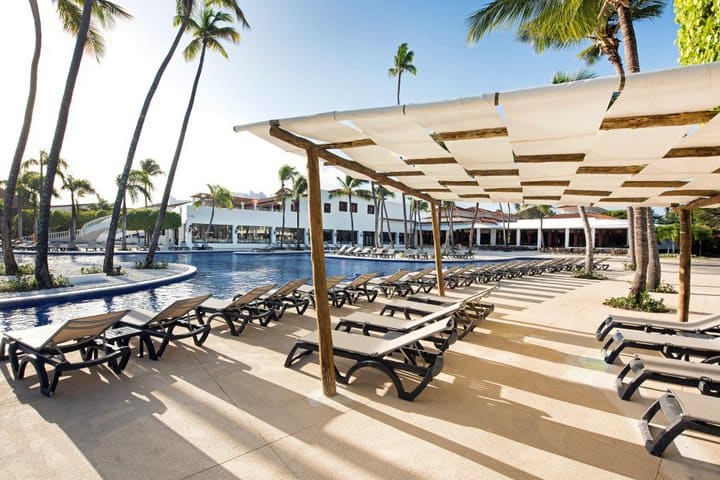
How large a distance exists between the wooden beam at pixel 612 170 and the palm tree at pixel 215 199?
32206 millimetres

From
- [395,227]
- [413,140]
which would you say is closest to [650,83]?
[413,140]

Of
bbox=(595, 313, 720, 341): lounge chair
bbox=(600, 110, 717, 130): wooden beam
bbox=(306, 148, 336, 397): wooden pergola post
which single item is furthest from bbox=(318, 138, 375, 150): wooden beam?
bbox=(595, 313, 720, 341): lounge chair

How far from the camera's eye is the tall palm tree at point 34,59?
1086cm

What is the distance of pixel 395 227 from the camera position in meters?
51.4

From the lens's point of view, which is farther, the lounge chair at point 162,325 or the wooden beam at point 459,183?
the wooden beam at point 459,183

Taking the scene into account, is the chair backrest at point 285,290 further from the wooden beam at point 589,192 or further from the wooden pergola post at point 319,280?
the wooden beam at point 589,192

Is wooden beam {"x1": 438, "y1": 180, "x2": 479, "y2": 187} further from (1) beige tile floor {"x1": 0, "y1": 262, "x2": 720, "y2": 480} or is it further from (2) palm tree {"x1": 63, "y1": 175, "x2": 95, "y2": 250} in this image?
(2) palm tree {"x1": 63, "y1": 175, "x2": 95, "y2": 250}

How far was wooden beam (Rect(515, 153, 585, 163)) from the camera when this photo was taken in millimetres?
3812

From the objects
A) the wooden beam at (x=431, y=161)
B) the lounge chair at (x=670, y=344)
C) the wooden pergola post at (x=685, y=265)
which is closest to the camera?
the lounge chair at (x=670, y=344)

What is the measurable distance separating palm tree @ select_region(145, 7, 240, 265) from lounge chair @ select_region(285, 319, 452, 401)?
1435 centimetres

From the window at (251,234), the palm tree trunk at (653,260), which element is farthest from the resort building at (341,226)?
the palm tree trunk at (653,260)

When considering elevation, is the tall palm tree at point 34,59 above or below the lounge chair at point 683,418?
above

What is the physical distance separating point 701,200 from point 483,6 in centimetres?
694

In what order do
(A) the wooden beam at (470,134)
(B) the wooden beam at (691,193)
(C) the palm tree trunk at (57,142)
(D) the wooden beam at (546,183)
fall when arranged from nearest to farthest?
(A) the wooden beam at (470,134) → (D) the wooden beam at (546,183) → (B) the wooden beam at (691,193) → (C) the palm tree trunk at (57,142)
